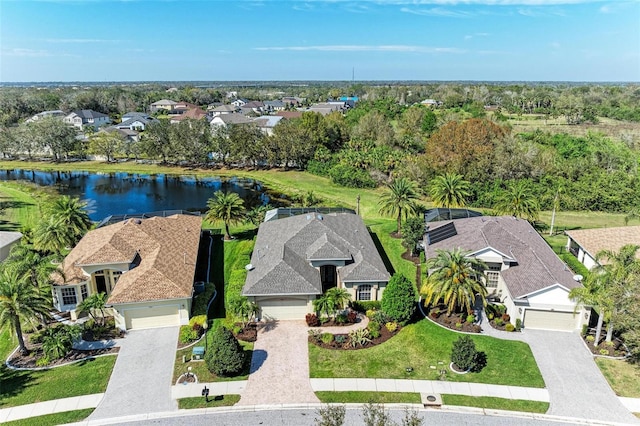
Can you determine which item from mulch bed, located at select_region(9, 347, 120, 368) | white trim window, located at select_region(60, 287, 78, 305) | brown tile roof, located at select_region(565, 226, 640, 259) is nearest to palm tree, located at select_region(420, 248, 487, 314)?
brown tile roof, located at select_region(565, 226, 640, 259)

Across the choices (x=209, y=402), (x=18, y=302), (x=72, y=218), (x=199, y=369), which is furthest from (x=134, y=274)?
(x=72, y=218)

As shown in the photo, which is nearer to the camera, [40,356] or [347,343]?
[40,356]

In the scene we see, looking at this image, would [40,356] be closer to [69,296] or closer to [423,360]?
[69,296]

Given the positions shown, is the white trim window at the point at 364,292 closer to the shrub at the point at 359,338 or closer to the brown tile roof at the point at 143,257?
the shrub at the point at 359,338

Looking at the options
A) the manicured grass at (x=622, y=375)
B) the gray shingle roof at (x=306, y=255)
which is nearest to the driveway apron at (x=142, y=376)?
the gray shingle roof at (x=306, y=255)

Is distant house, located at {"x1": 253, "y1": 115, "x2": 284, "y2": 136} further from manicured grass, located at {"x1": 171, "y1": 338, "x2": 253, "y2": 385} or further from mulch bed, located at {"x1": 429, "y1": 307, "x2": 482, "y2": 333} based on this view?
manicured grass, located at {"x1": 171, "y1": 338, "x2": 253, "y2": 385}

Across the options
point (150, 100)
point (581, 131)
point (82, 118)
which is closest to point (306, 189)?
point (581, 131)
